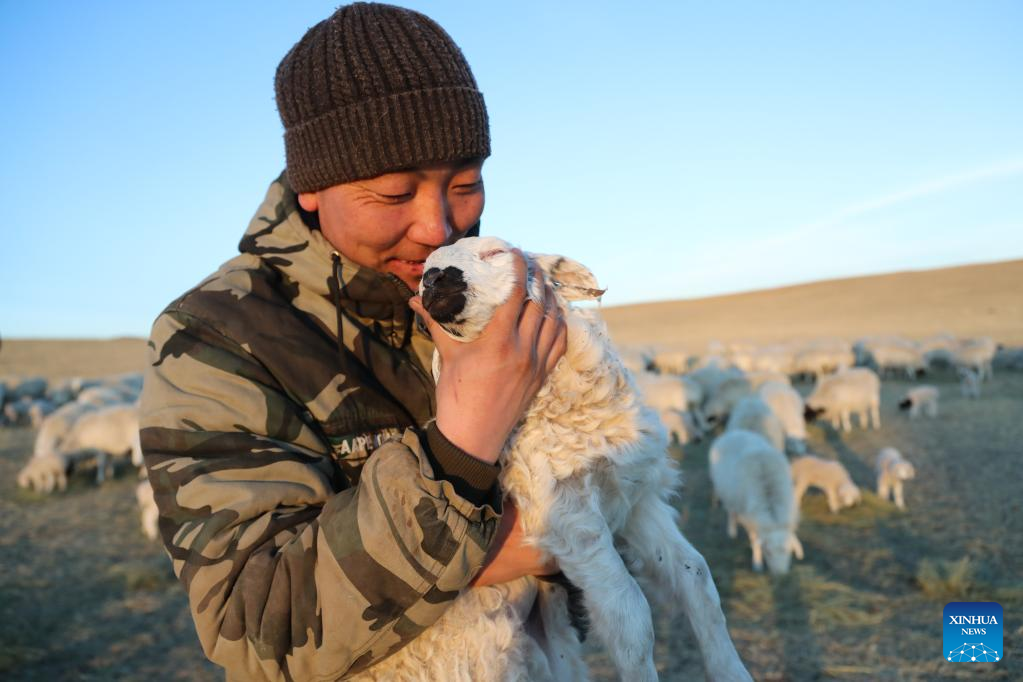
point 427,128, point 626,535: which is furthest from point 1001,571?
point 427,128

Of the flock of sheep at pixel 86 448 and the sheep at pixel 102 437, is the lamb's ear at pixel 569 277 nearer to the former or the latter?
the flock of sheep at pixel 86 448

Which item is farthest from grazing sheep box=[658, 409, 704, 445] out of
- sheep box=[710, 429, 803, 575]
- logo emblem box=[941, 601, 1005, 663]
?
logo emblem box=[941, 601, 1005, 663]

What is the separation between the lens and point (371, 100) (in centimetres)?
193

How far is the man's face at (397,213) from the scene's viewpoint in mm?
1915

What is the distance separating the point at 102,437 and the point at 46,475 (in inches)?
48.1

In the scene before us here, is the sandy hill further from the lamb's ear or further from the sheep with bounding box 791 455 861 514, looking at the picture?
the lamb's ear

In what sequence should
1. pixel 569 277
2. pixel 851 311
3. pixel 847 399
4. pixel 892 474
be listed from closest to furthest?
pixel 569 277
pixel 892 474
pixel 847 399
pixel 851 311

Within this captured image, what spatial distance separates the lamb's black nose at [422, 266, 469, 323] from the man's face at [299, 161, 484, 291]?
6.3 inches

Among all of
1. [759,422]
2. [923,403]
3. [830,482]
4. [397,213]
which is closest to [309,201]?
[397,213]

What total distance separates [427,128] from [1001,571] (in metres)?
7.94

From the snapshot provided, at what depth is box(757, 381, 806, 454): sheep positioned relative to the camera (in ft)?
44.8

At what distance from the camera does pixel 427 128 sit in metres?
1.90

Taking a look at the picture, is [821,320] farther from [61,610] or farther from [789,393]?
[61,610]

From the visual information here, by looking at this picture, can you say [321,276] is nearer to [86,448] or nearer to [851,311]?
[86,448]
